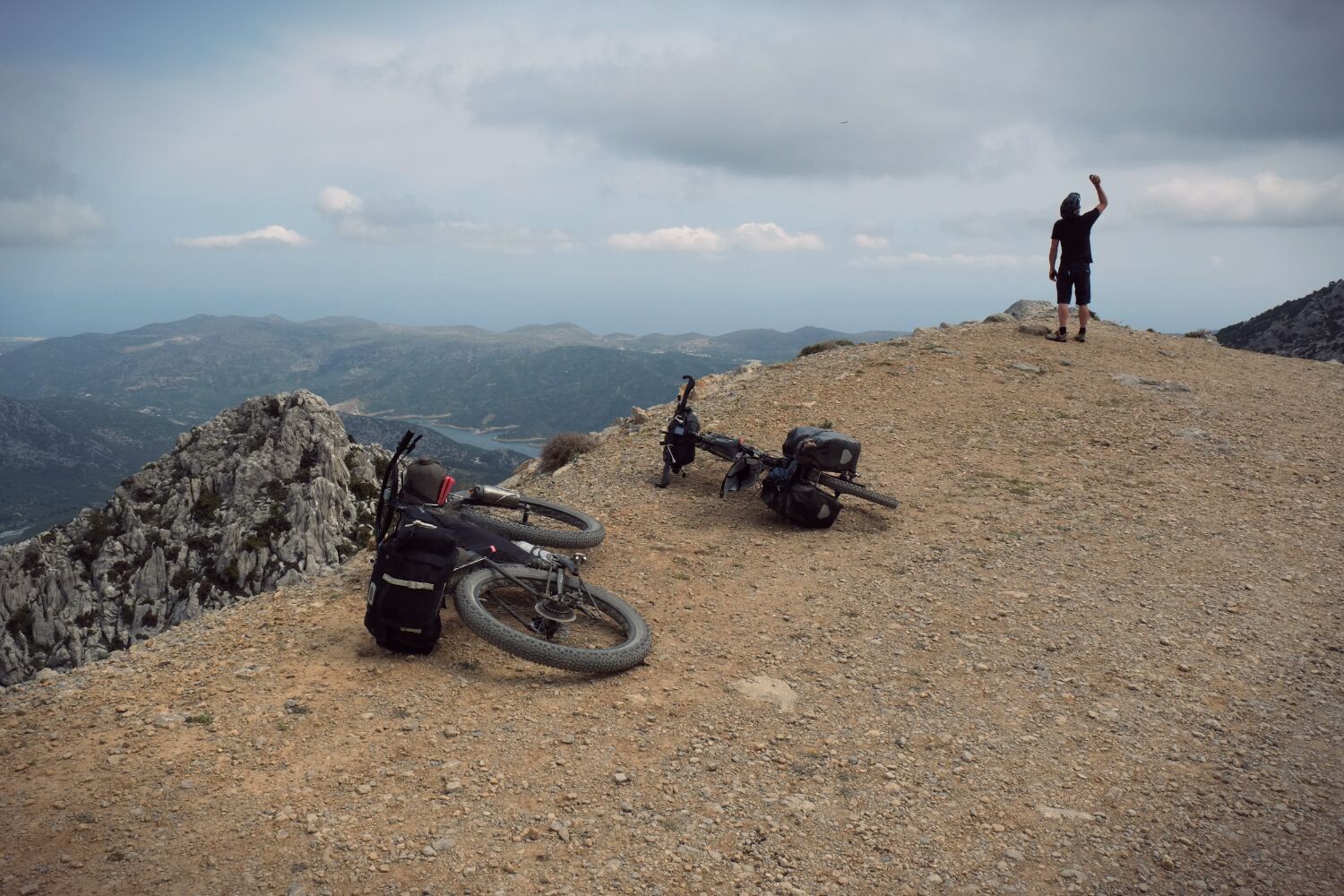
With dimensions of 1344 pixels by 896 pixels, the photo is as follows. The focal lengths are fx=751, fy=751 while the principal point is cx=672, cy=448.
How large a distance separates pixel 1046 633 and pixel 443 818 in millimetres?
6343

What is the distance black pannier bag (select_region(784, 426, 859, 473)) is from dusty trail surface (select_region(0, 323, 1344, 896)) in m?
1.04

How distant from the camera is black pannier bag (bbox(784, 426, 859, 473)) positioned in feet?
36.6

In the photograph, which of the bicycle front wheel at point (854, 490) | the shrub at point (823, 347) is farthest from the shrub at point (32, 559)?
the bicycle front wheel at point (854, 490)

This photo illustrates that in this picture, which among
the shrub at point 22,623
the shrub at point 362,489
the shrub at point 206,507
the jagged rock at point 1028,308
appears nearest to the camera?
the jagged rock at point 1028,308

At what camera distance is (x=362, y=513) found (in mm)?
48938

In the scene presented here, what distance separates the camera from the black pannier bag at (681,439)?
1270cm

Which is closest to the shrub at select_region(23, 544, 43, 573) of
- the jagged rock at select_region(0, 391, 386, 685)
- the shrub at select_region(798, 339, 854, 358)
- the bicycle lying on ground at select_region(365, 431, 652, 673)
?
the jagged rock at select_region(0, 391, 386, 685)

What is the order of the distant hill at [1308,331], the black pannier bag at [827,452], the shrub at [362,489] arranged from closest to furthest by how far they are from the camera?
the black pannier bag at [827,452], the distant hill at [1308,331], the shrub at [362,489]

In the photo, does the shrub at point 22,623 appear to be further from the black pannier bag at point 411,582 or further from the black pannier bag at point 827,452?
the black pannier bag at point 827,452

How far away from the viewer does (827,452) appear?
1116 cm

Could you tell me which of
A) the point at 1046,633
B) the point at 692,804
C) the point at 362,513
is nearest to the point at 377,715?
the point at 692,804

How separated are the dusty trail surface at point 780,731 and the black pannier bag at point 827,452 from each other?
1.04 meters

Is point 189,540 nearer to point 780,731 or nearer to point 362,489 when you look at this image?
point 362,489

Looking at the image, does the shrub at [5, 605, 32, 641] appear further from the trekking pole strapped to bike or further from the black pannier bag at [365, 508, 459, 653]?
the black pannier bag at [365, 508, 459, 653]
